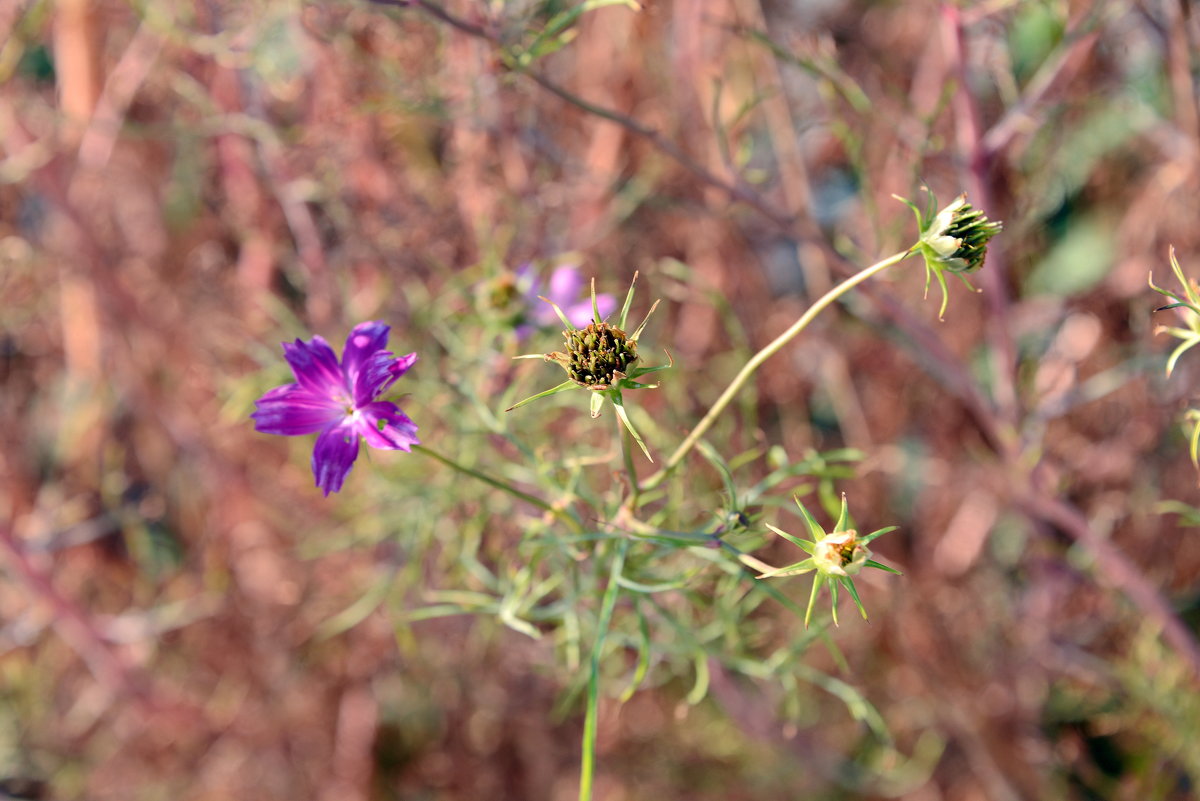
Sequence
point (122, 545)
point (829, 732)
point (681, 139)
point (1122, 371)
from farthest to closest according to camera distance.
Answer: point (122, 545), point (829, 732), point (681, 139), point (1122, 371)

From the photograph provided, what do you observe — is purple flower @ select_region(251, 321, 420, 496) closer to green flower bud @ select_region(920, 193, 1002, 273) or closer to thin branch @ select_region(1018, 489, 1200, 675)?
green flower bud @ select_region(920, 193, 1002, 273)

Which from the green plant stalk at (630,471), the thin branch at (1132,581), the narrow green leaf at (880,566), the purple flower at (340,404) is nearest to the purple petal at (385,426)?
the purple flower at (340,404)

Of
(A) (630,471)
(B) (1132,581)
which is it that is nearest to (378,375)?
(A) (630,471)

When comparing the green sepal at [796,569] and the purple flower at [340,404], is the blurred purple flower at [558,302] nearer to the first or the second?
the purple flower at [340,404]

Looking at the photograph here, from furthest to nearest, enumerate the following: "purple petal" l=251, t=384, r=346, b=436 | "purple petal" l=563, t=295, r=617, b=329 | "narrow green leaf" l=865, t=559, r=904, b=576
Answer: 1. "purple petal" l=563, t=295, r=617, b=329
2. "purple petal" l=251, t=384, r=346, b=436
3. "narrow green leaf" l=865, t=559, r=904, b=576

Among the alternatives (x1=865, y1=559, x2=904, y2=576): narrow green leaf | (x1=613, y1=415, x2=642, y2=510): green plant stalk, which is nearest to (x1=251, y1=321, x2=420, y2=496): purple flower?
(x1=613, y1=415, x2=642, y2=510): green plant stalk

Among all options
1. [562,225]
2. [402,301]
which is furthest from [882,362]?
[402,301]

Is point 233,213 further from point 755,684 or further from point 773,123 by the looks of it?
point 755,684

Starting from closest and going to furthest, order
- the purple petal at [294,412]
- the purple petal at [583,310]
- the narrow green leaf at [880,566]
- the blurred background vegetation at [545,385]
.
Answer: the narrow green leaf at [880,566] < the purple petal at [294,412] < the purple petal at [583,310] < the blurred background vegetation at [545,385]

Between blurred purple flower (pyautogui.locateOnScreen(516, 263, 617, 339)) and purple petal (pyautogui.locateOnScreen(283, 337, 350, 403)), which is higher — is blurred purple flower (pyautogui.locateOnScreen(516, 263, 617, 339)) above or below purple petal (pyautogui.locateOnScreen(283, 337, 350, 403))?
below
